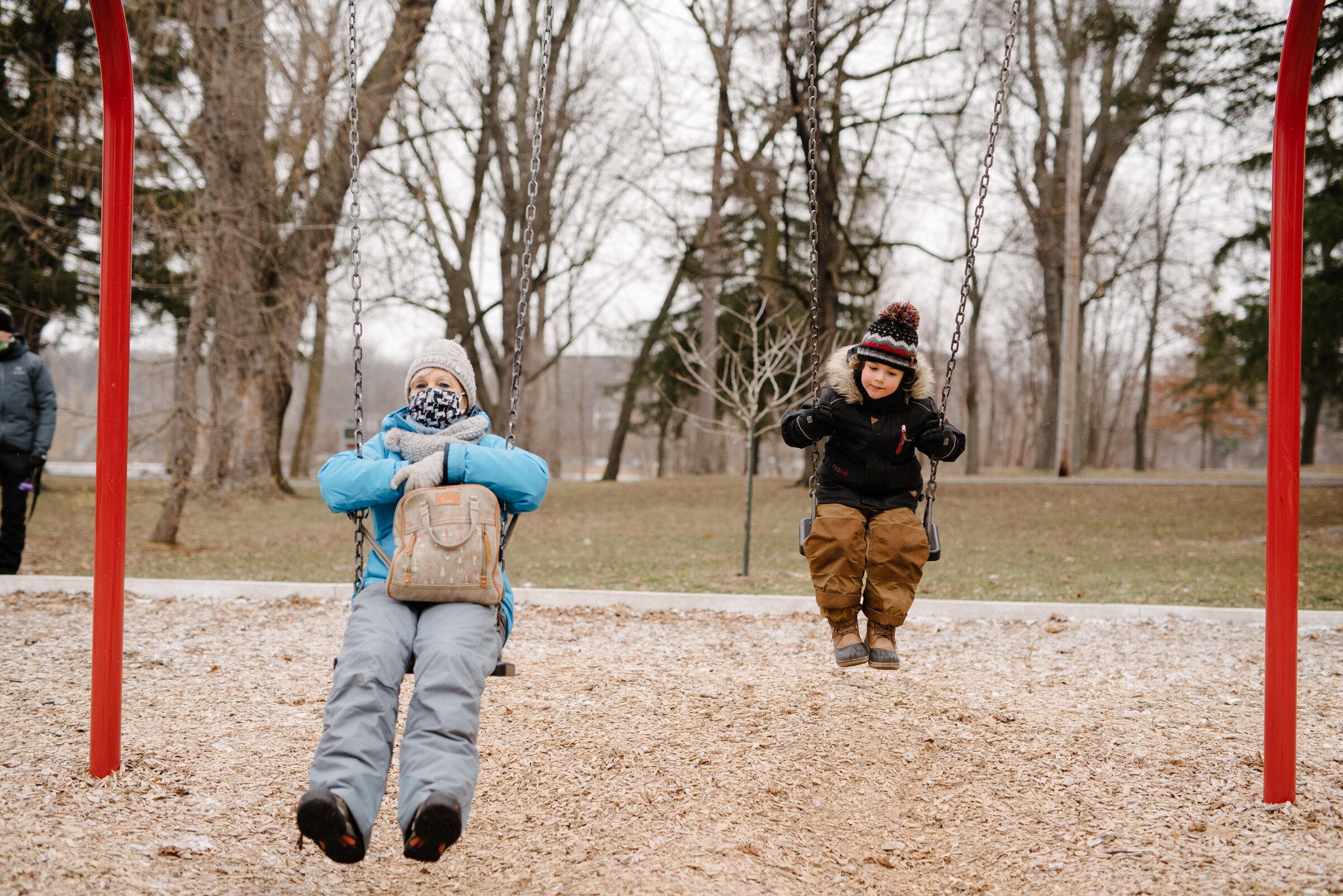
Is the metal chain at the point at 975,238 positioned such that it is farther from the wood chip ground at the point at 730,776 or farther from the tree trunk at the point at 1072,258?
the tree trunk at the point at 1072,258

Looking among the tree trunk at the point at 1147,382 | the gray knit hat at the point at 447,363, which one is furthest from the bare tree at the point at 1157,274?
the gray knit hat at the point at 447,363

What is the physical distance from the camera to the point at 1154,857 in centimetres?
295

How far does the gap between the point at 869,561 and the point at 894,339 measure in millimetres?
921

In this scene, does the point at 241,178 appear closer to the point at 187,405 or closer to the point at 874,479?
the point at 187,405

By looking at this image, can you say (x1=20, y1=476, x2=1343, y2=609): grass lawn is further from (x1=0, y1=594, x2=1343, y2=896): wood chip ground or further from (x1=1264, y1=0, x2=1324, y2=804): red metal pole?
(x1=1264, y1=0, x2=1324, y2=804): red metal pole

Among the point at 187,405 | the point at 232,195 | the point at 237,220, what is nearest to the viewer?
the point at 187,405

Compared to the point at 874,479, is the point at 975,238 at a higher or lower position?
higher

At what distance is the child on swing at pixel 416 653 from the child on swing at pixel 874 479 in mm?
1317

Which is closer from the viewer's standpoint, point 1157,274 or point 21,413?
point 21,413

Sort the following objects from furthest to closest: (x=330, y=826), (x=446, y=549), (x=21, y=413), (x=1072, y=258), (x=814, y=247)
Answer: (x=1072, y=258), (x=21, y=413), (x=814, y=247), (x=446, y=549), (x=330, y=826)

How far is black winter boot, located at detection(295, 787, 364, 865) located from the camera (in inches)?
88.9

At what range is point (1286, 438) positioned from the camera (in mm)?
3143

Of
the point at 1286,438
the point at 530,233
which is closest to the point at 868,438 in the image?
the point at 1286,438

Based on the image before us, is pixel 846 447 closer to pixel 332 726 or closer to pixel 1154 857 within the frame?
pixel 1154 857
